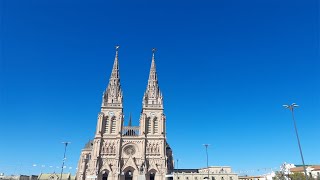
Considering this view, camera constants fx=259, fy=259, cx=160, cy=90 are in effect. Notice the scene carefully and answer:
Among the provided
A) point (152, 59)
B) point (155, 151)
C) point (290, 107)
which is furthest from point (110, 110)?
point (290, 107)

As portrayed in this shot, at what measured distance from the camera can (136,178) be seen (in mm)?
75188

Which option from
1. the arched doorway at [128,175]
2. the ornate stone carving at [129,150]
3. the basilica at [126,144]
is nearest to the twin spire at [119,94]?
the basilica at [126,144]

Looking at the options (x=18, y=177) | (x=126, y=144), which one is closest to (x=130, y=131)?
(x=126, y=144)

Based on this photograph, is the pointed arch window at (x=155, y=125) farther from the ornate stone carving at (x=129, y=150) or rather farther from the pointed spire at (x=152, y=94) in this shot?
the ornate stone carving at (x=129, y=150)

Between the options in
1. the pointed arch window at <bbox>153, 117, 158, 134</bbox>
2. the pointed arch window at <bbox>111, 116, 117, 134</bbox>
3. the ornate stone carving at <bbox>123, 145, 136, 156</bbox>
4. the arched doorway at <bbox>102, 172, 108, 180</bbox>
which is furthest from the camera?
the pointed arch window at <bbox>153, 117, 158, 134</bbox>

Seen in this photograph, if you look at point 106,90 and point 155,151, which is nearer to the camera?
point 155,151

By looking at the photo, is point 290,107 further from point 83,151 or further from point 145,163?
point 83,151

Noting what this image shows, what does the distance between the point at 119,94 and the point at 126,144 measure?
16.9 meters

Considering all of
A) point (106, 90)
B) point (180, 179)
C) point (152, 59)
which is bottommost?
point (180, 179)

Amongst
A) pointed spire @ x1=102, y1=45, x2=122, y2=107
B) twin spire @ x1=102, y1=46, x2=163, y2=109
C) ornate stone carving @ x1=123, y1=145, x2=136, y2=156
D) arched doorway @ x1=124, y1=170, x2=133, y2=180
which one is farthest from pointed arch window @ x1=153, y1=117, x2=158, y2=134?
arched doorway @ x1=124, y1=170, x2=133, y2=180

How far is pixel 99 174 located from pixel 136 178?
10.6 metres

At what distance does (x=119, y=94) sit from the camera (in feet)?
283

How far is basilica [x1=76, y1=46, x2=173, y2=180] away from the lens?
247 feet

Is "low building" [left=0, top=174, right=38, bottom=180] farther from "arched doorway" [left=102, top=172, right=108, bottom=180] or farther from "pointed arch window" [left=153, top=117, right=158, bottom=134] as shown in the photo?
"pointed arch window" [left=153, top=117, right=158, bottom=134]
